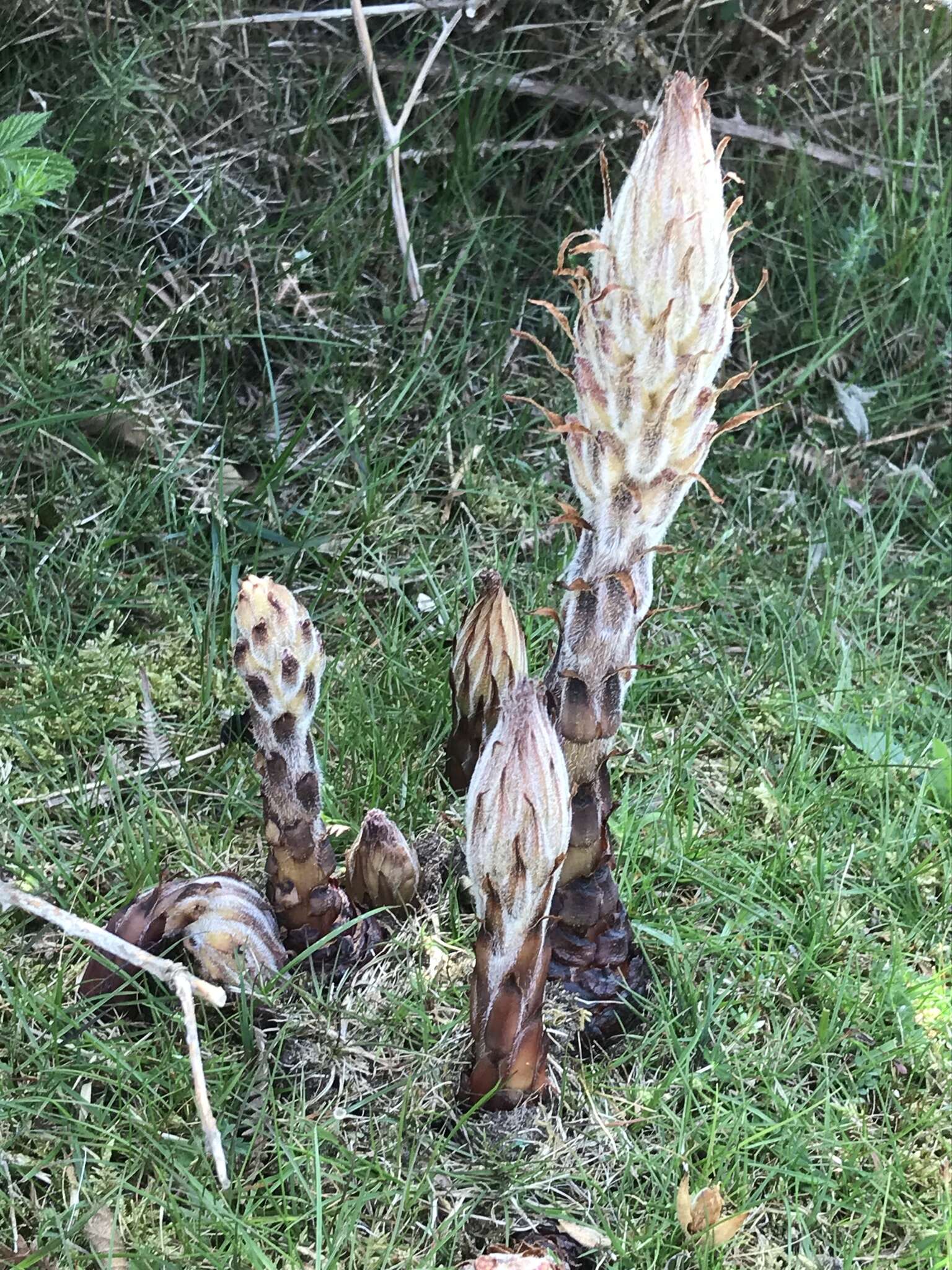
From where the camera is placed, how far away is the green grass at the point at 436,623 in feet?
6.64

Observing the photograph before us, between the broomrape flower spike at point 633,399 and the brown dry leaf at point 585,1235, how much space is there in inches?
24.1

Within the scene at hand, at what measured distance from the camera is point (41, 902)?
1.61m

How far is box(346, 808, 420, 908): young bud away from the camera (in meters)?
2.21

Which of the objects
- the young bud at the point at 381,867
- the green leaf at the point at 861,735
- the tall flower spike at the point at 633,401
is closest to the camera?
the tall flower spike at the point at 633,401

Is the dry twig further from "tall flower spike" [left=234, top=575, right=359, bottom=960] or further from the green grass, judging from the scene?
"tall flower spike" [left=234, top=575, right=359, bottom=960]

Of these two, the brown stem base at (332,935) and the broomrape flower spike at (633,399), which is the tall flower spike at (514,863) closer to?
the broomrape flower spike at (633,399)

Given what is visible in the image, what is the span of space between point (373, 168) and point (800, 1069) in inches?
109

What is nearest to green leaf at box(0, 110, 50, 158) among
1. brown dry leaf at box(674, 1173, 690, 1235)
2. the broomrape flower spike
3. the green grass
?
the green grass

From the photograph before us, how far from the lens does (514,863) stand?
1.63 meters

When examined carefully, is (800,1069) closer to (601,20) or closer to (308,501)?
(308,501)

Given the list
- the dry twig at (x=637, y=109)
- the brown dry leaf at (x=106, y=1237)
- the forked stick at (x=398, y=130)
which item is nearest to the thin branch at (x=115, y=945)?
the brown dry leaf at (x=106, y=1237)

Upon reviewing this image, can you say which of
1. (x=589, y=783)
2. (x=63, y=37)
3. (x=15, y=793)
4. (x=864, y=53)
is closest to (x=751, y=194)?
(x=864, y=53)

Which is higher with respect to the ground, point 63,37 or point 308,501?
point 63,37

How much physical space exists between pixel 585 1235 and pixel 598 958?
0.48 m
